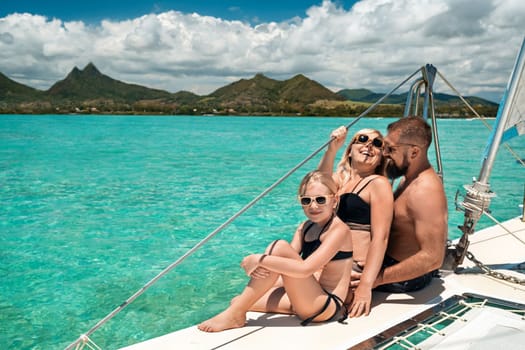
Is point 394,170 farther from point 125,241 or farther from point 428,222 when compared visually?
point 125,241

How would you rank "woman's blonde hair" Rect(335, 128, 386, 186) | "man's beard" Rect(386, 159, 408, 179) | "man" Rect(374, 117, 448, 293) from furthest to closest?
"woman's blonde hair" Rect(335, 128, 386, 186), "man's beard" Rect(386, 159, 408, 179), "man" Rect(374, 117, 448, 293)

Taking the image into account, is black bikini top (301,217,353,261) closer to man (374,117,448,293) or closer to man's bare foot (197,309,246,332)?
man (374,117,448,293)

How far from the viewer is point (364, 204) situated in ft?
10.7

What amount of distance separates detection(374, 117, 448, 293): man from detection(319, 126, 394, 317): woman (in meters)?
0.16

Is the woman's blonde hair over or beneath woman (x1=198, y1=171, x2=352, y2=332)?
over

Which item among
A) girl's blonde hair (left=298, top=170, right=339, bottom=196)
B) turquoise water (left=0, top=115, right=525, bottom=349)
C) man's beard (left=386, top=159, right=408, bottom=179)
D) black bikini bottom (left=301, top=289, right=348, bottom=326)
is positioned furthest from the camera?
turquoise water (left=0, top=115, right=525, bottom=349)

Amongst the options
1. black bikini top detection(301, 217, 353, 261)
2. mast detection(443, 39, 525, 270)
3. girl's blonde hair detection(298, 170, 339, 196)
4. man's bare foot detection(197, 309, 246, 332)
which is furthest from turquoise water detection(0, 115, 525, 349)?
mast detection(443, 39, 525, 270)

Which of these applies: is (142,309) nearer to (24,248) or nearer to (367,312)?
(367,312)

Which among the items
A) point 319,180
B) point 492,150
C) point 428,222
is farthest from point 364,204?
point 492,150

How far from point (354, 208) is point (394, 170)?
0.52 meters

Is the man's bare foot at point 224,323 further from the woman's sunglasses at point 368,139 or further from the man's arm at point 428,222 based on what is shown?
the woman's sunglasses at point 368,139

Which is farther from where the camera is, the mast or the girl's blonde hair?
the mast

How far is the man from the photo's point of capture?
3131 millimetres

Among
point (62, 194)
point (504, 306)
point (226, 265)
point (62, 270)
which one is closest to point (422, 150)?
point (504, 306)
